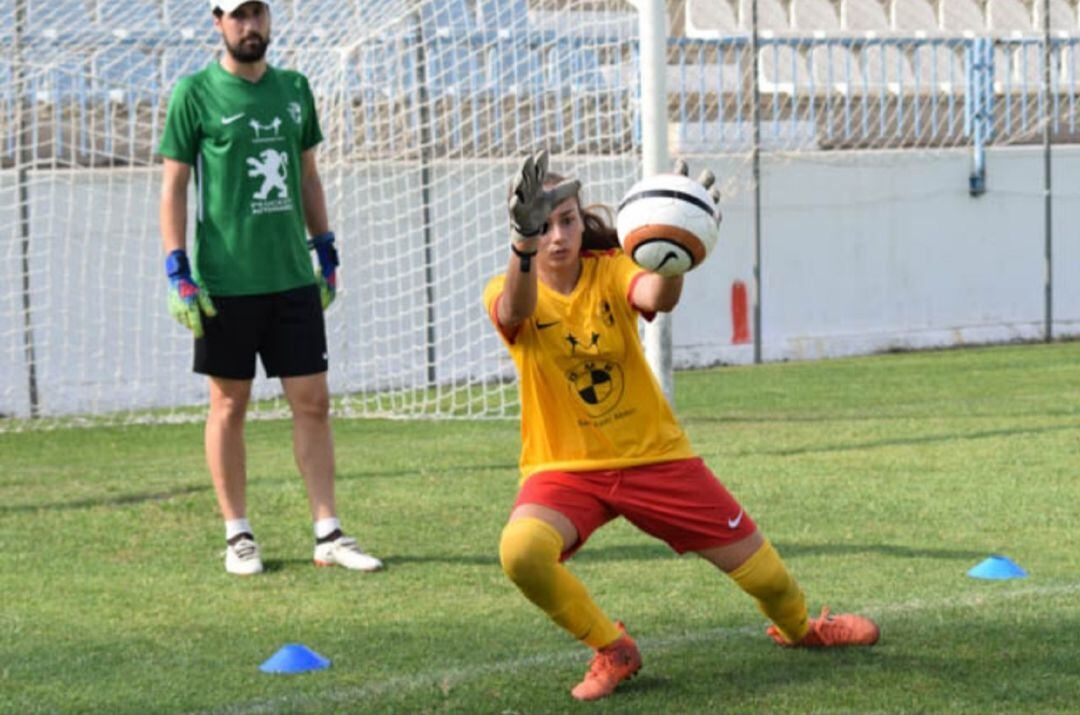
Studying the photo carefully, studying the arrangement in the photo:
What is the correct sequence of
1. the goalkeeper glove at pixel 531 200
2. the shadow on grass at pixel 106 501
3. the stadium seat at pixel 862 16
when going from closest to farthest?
the goalkeeper glove at pixel 531 200 → the shadow on grass at pixel 106 501 → the stadium seat at pixel 862 16

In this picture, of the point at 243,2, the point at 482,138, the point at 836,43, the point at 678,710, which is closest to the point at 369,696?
the point at 678,710

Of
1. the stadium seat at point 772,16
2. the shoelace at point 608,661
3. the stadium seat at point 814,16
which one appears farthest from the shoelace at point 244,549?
the stadium seat at point 814,16

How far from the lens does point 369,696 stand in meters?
4.89

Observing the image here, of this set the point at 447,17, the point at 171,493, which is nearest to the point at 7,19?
the point at 447,17

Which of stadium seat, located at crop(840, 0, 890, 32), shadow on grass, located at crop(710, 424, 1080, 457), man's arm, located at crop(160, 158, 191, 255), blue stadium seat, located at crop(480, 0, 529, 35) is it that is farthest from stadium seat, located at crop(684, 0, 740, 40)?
man's arm, located at crop(160, 158, 191, 255)

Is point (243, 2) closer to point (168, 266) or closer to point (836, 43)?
point (168, 266)

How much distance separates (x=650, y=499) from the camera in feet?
16.7

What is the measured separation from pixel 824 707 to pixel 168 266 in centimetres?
317

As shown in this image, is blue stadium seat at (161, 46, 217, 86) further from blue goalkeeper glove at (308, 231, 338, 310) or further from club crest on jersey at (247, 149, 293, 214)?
club crest on jersey at (247, 149, 293, 214)

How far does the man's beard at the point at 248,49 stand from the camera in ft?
22.2

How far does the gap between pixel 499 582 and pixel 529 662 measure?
4.31ft

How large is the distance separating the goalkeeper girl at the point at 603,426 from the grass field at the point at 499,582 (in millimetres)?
331

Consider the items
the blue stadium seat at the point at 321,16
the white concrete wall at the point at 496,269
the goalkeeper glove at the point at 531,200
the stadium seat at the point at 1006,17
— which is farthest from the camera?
the stadium seat at the point at 1006,17

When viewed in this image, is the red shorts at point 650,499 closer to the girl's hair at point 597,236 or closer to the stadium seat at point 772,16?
the girl's hair at point 597,236
